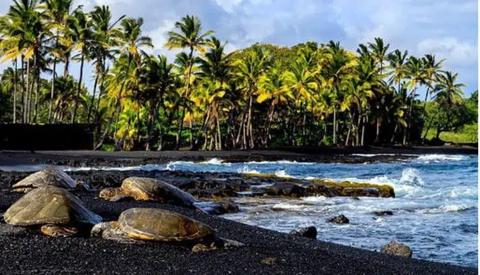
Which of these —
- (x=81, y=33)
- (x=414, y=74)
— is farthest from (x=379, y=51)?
(x=81, y=33)

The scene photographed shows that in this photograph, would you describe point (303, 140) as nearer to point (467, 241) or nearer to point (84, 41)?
point (84, 41)

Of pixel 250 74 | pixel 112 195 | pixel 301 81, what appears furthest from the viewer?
pixel 250 74

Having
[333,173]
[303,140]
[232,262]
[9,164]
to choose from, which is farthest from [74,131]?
[232,262]

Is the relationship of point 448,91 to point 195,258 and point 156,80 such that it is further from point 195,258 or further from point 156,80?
point 195,258

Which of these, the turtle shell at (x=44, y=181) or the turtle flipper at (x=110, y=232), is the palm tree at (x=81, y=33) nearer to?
Answer: the turtle shell at (x=44, y=181)

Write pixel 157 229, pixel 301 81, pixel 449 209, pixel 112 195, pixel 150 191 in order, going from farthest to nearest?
pixel 301 81, pixel 449 209, pixel 112 195, pixel 150 191, pixel 157 229

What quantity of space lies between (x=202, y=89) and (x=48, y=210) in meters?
46.1

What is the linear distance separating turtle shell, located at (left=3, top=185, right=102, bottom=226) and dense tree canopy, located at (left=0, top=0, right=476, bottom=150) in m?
38.5

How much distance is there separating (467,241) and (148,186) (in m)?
6.78

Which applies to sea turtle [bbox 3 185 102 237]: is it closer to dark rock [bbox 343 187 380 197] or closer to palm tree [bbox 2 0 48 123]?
dark rock [bbox 343 187 380 197]

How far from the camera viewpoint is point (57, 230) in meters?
8.82

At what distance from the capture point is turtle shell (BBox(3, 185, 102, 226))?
895 cm

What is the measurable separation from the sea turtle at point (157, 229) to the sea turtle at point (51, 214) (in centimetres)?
51

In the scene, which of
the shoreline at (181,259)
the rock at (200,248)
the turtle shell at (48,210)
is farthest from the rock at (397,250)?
the turtle shell at (48,210)
